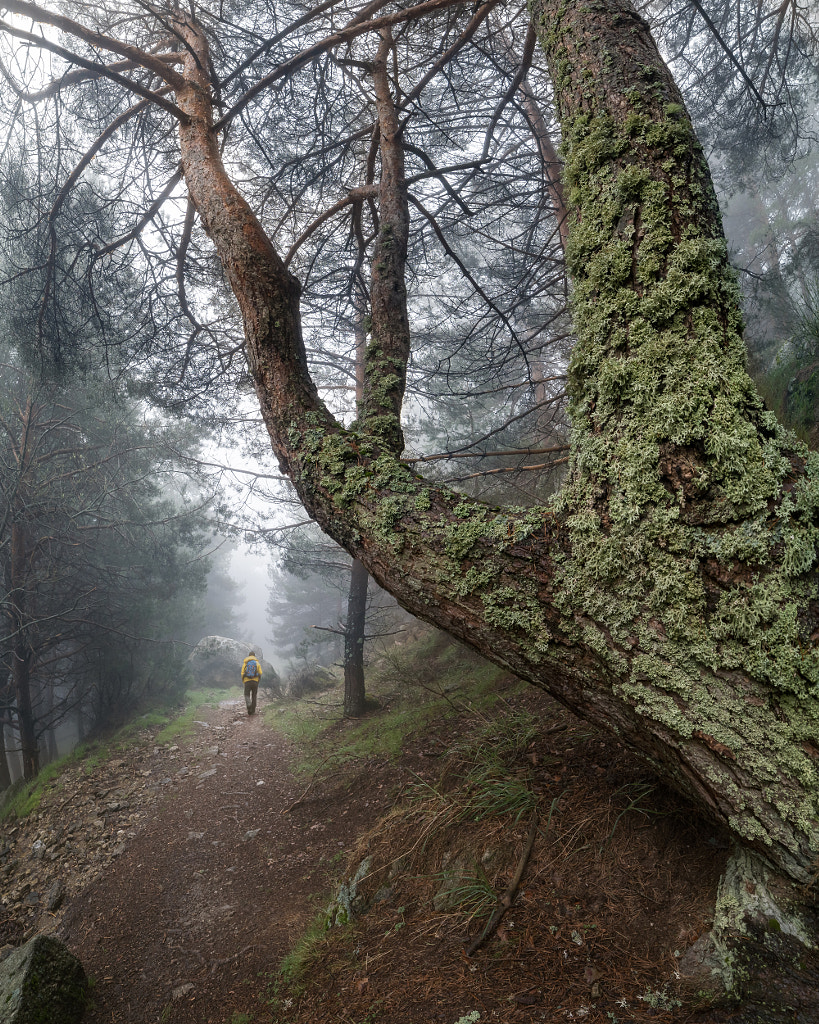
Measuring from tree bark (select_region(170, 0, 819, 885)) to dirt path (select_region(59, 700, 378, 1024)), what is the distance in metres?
2.30

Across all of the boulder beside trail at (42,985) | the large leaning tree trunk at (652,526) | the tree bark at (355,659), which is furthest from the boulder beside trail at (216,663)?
the large leaning tree trunk at (652,526)

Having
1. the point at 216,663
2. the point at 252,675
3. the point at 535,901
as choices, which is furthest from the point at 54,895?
the point at 216,663

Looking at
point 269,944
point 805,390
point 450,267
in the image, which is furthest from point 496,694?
point 450,267

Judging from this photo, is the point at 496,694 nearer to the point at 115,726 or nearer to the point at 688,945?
the point at 688,945

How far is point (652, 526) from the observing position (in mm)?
Result: 1327

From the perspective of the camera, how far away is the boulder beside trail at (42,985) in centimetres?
274

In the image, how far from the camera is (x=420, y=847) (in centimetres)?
268

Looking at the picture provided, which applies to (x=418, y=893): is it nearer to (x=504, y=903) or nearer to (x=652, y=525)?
(x=504, y=903)

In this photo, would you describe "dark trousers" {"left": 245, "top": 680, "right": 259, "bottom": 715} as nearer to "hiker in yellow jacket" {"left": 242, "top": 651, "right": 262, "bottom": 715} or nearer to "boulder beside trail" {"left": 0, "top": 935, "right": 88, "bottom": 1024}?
"hiker in yellow jacket" {"left": 242, "top": 651, "right": 262, "bottom": 715}

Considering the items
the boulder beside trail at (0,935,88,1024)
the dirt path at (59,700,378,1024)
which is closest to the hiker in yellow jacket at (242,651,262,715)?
the dirt path at (59,700,378,1024)

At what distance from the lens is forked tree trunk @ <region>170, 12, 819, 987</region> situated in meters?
1.21

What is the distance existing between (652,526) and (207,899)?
169 inches

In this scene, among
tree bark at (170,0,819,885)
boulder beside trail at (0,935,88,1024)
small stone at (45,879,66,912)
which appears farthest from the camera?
small stone at (45,879,66,912)

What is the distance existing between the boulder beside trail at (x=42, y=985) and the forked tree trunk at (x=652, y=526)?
3.15 meters
